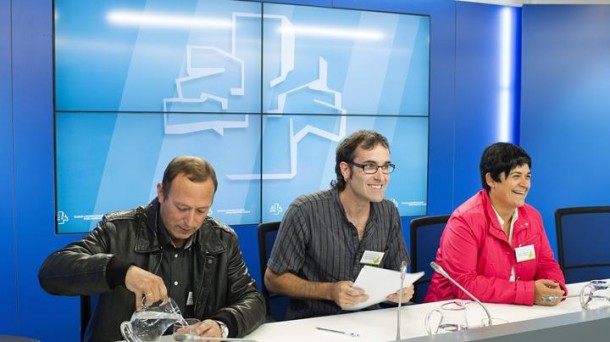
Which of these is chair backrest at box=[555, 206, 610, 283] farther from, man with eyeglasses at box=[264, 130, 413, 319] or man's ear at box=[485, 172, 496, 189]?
man with eyeglasses at box=[264, 130, 413, 319]

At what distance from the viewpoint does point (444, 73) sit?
522 cm

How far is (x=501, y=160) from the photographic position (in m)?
3.06

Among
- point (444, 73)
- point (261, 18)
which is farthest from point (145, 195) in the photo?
point (444, 73)

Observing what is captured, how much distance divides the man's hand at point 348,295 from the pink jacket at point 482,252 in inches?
22.7

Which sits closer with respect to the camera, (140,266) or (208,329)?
(208,329)

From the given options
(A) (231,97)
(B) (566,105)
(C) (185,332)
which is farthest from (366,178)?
(B) (566,105)

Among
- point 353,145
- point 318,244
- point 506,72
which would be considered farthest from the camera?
point 506,72

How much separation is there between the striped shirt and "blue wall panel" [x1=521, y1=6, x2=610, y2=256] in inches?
116

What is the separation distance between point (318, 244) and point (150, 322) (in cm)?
101

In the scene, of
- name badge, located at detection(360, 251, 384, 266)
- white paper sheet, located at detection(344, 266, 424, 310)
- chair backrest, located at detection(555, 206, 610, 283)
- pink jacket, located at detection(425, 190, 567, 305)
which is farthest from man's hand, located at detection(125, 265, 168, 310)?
chair backrest, located at detection(555, 206, 610, 283)

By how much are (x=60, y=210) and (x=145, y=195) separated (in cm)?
51

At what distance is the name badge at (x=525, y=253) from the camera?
2971mm

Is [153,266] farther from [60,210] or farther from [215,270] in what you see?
[60,210]

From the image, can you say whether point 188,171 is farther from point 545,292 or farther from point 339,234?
point 545,292
